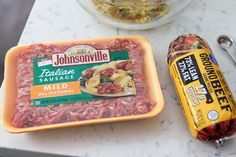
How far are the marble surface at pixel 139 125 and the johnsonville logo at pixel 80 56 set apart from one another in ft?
0.25

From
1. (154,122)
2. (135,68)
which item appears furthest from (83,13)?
(154,122)

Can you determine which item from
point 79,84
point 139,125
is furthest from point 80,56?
point 139,125

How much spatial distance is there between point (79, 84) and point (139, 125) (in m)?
0.13

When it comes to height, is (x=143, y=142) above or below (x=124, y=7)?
below

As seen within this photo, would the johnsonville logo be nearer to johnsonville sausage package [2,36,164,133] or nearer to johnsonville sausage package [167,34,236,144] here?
johnsonville sausage package [2,36,164,133]

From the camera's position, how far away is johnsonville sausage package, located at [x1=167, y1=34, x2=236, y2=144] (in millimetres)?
590

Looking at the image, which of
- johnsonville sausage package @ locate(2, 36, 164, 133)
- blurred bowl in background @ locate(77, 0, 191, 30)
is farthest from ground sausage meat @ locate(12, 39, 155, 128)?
blurred bowl in background @ locate(77, 0, 191, 30)

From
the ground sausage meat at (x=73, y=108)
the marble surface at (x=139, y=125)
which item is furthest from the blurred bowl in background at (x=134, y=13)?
the ground sausage meat at (x=73, y=108)

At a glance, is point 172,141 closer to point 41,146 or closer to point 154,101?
point 154,101

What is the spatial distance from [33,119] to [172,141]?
248 mm

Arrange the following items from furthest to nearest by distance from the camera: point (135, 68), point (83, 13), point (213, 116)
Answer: point (83, 13) → point (135, 68) → point (213, 116)

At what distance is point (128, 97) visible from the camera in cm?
66

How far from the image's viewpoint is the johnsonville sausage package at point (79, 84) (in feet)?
2.09

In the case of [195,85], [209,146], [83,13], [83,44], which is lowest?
[209,146]
